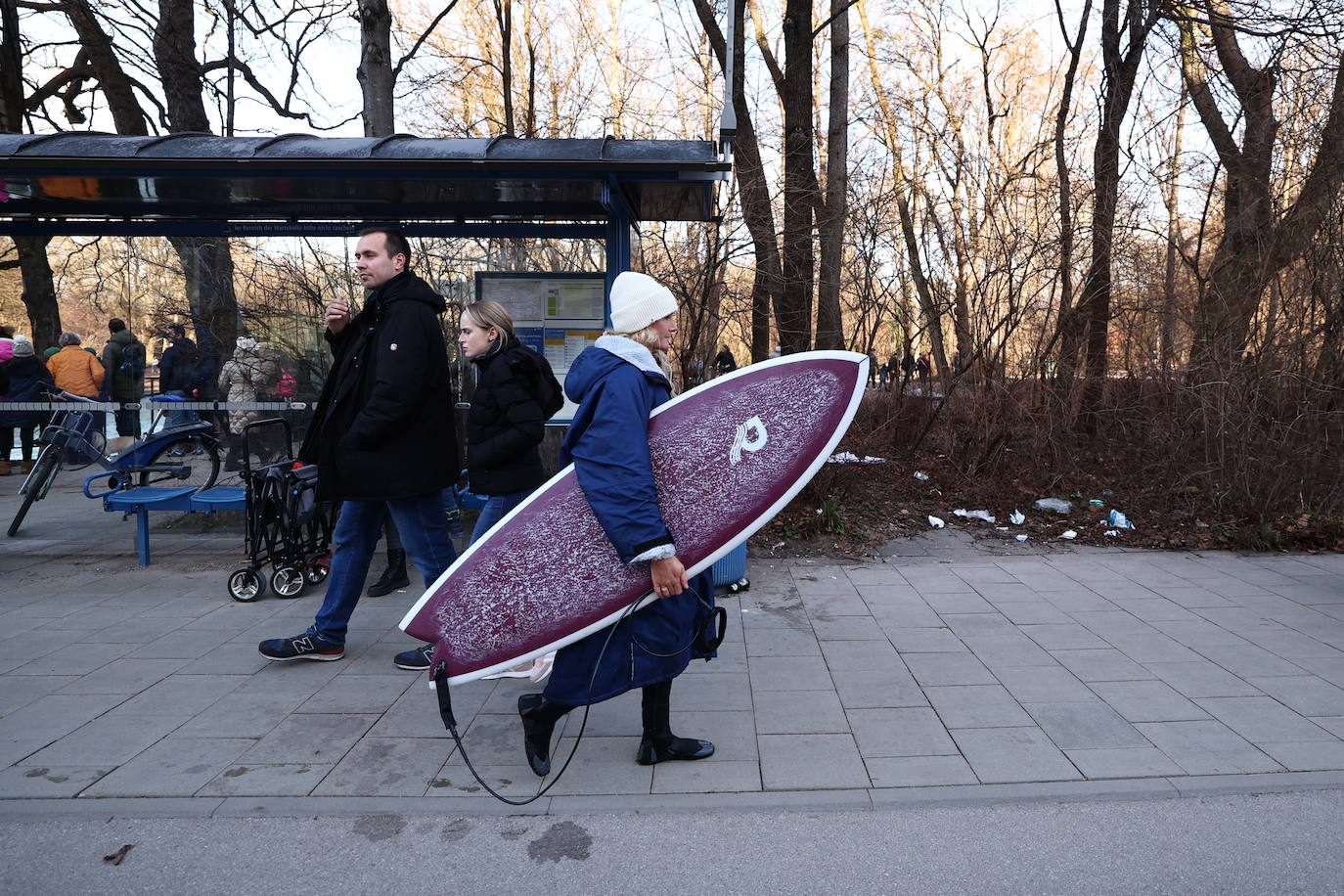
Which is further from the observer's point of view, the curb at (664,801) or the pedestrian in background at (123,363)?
the pedestrian in background at (123,363)

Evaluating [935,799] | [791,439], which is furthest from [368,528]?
[935,799]

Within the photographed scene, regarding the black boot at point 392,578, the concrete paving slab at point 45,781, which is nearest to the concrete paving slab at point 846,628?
the black boot at point 392,578

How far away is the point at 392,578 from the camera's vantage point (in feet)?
18.8

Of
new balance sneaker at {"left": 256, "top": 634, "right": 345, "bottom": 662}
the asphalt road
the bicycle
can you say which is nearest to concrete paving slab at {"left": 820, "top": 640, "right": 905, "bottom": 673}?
the asphalt road

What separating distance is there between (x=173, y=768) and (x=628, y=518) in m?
2.12

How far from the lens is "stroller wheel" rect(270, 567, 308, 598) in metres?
5.50

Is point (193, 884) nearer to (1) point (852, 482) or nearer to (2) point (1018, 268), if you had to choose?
(1) point (852, 482)

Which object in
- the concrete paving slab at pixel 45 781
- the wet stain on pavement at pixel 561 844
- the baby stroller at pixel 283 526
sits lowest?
the wet stain on pavement at pixel 561 844

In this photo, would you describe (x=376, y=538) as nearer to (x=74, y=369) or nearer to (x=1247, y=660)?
(x=1247, y=660)

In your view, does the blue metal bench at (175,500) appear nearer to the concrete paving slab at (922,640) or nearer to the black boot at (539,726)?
the black boot at (539,726)

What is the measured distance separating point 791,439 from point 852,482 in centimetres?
482

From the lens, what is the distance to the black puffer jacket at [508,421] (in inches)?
158

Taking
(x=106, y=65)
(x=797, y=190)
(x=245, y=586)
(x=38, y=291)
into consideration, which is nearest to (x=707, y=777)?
(x=245, y=586)

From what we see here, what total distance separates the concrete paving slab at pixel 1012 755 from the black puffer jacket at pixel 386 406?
8.60 feet
